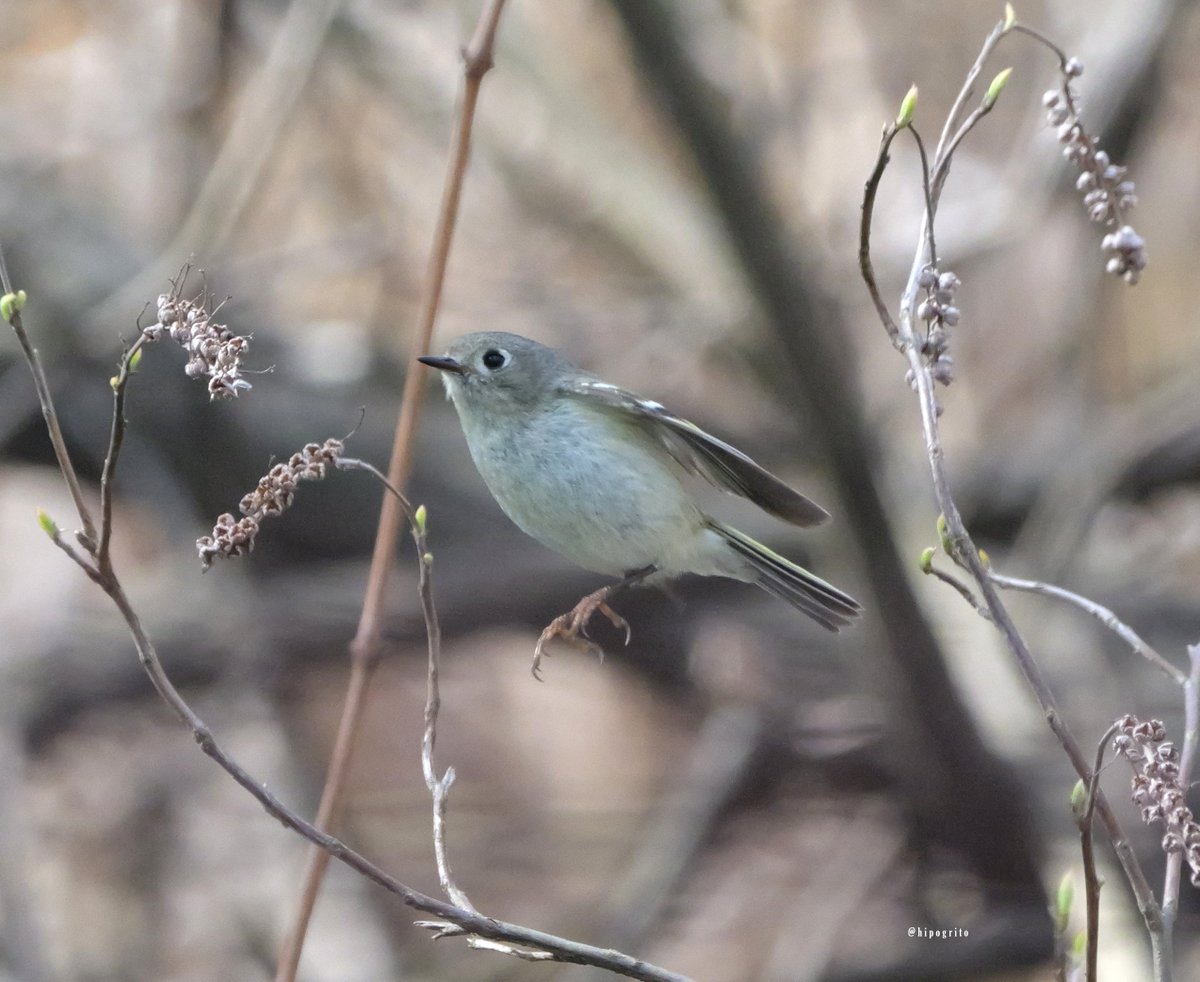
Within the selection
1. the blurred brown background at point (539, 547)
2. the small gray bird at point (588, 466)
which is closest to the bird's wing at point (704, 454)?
the small gray bird at point (588, 466)

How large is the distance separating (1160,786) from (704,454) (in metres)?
0.86

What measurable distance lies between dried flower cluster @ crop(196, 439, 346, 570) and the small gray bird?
583 mm

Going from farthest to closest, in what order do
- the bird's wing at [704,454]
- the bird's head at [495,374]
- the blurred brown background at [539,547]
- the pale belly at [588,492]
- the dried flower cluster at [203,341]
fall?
the blurred brown background at [539,547], the bird's head at [495,374], the pale belly at [588,492], the bird's wing at [704,454], the dried flower cluster at [203,341]

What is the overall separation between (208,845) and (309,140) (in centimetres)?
330

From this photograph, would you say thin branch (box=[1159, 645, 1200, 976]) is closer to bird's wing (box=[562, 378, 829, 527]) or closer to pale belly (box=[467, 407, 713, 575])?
bird's wing (box=[562, 378, 829, 527])

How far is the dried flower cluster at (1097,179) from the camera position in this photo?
53.8 inches

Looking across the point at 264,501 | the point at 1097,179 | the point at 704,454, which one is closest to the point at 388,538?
the point at 704,454

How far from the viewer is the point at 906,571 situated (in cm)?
368

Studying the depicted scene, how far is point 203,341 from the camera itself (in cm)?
118

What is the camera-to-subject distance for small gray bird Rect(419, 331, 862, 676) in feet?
6.26

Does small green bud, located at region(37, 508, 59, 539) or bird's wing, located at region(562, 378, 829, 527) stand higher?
bird's wing, located at region(562, 378, 829, 527)

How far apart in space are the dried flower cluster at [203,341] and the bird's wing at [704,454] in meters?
0.68

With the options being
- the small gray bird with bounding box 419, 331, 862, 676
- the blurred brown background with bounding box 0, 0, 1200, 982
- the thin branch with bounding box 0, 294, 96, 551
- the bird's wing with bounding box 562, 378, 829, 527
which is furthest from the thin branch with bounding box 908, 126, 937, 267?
the blurred brown background with bounding box 0, 0, 1200, 982

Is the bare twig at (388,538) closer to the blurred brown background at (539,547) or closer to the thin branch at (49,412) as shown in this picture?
the thin branch at (49,412)
